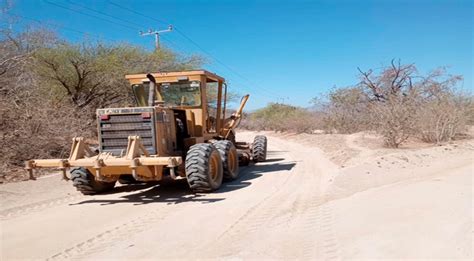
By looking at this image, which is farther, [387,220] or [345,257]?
[387,220]

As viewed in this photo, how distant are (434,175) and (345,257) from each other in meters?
5.35

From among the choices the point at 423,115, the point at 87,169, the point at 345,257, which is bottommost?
the point at 345,257

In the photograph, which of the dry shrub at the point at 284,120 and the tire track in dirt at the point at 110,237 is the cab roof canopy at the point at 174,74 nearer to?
the tire track in dirt at the point at 110,237

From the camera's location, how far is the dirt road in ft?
14.1

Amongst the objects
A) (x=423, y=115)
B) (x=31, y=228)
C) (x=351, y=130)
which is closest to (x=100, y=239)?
(x=31, y=228)

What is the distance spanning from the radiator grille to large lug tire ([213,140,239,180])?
1802mm

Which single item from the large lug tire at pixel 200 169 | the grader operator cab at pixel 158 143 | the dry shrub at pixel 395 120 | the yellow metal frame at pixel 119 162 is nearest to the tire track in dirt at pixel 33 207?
the grader operator cab at pixel 158 143

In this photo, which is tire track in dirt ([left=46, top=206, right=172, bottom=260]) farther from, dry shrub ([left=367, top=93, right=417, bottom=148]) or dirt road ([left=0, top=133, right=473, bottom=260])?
dry shrub ([left=367, top=93, right=417, bottom=148])

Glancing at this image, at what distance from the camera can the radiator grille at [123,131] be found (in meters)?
7.39

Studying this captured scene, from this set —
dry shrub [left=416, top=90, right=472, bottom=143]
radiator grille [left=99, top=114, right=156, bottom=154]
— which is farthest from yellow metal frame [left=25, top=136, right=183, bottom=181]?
dry shrub [left=416, top=90, right=472, bottom=143]

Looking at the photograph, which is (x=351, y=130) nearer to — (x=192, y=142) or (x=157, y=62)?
(x=157, y=62)

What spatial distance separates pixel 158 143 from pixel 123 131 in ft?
2.35

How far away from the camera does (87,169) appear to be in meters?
7.75

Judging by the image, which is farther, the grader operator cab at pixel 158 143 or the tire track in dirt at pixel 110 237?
the grader operator cab at pixel 158 143
